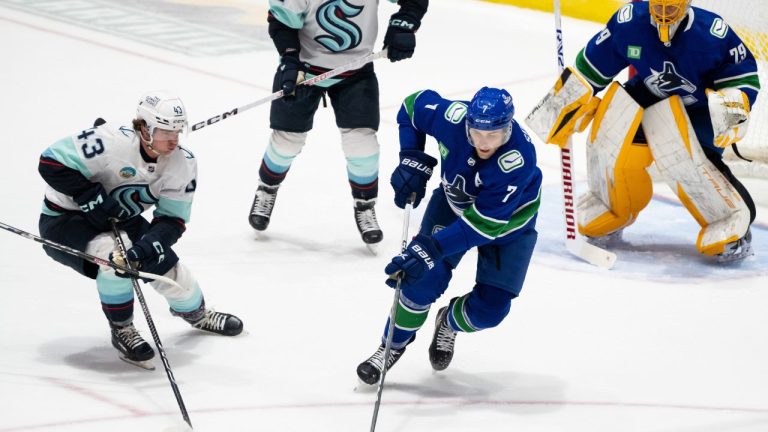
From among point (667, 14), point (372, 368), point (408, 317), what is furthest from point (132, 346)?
point (667, 14)

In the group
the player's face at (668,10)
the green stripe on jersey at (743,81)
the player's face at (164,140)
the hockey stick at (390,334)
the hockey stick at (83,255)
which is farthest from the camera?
the green stripe on jersey at (743,81)

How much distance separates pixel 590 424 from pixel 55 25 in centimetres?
601

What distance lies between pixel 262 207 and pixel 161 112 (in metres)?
1.44

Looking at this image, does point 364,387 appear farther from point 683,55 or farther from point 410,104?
point 683,55

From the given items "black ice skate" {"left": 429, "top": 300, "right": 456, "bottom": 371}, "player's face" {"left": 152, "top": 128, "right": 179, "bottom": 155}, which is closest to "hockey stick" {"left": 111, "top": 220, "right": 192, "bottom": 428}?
"player's face" {"left": 152, "top": 128, "right": 179, "bottom": 155}

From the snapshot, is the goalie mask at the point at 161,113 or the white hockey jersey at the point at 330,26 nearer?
the goalie mask at the point at 161,113

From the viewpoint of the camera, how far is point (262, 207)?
4.88 m

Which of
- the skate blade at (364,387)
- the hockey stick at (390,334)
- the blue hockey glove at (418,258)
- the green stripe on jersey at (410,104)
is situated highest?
the green stripe on jersey at (410,104)

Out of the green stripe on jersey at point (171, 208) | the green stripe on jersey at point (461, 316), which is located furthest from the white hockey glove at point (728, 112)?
the green stripe on jersey at point (171, 208)

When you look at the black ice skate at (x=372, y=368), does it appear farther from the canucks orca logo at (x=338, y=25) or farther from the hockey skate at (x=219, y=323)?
the canucks orca logo at (x=338, y=25)

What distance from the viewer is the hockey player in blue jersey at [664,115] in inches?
177

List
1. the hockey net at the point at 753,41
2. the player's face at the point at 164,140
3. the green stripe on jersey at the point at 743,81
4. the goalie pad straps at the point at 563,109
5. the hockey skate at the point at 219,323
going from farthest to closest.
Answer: the hockey net at the point at 753,41 < the goalie pad straps at the point at 563,109 < the green stripe on jersey at the point at 743,81 < the hockey skate at the point at 219,323 < the player's face at the point at 164,140

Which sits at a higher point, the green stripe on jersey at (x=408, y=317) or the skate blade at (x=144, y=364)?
the green stripe on jersey at (x=408, y=317)

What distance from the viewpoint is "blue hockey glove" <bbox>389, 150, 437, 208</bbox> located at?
141 inches
